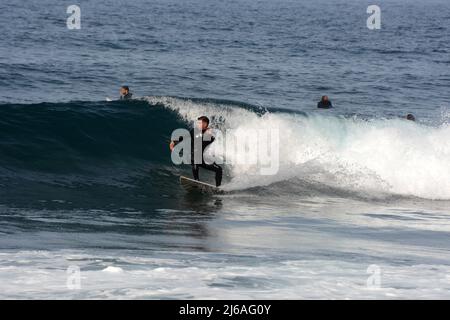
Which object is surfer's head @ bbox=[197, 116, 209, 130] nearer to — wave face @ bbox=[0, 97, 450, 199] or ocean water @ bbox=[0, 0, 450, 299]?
ocean water @ bbox=[0, 0, 450, 299]

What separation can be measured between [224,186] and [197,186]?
724 mm

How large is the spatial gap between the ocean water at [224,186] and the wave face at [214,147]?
6 centimetres

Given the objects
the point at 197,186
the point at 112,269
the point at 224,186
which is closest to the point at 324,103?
the point at 224,186

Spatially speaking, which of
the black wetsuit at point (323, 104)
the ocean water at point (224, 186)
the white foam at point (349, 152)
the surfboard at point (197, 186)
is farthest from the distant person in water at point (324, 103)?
the surfboard at point (197, 186)

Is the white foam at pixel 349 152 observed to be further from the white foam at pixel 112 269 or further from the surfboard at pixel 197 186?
the white foam at pixel 112 269

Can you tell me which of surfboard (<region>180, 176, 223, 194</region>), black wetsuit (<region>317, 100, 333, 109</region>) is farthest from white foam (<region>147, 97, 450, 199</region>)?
black wetsuit (<region>317, 100, 333, 109</region>)

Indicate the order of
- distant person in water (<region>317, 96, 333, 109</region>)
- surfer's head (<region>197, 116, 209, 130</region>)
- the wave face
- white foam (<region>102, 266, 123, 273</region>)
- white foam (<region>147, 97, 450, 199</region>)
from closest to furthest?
white foam (<region>102, 266, 123, 273</region>)
surfer's head (<region>197, 116, 209, 130</region>)
the wave face
white foam (<region>147, 97, 450, 199</region>)
distant person in water (<region>317, 96, 333, 109</region>)

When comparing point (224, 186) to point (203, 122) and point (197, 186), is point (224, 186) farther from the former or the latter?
point (203, 122)

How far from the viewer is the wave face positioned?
17.9 metres

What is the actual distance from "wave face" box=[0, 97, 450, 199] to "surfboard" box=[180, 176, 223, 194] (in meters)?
0.68

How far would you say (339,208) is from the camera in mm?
15688

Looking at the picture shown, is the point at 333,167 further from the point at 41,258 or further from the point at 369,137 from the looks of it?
the point at 41,258

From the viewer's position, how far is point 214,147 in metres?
20.0
